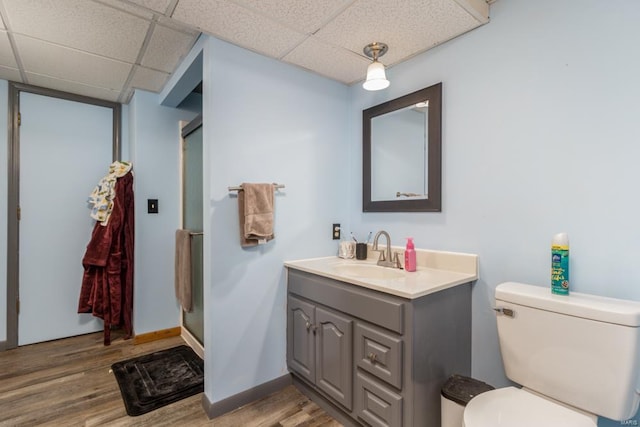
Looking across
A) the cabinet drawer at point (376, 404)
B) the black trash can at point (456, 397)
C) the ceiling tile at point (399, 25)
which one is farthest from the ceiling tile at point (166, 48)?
the black trash can at point (456, 397)

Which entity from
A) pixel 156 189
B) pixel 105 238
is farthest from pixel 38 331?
pixel 156 189

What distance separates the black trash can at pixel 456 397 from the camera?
123cm

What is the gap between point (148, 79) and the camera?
93.0 inches

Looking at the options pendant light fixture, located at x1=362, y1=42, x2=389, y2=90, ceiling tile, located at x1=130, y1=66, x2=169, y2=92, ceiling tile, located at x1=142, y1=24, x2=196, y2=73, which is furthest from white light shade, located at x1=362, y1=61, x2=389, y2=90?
ceiling tile, located at x1=130, y1=66, x2=169, y2=92

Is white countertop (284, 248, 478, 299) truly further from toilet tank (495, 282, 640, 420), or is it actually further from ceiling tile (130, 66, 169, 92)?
ceiling tile (130, 66, 169, 92)

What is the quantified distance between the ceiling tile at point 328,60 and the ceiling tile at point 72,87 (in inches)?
71.0

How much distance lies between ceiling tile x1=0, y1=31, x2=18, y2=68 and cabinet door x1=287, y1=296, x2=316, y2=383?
2310 mm

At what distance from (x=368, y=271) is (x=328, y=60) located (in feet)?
4.48

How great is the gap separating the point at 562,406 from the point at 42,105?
3.91 m

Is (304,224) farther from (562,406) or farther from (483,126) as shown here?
(562,406)

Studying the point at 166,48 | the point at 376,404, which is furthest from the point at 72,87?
the point at 376,404

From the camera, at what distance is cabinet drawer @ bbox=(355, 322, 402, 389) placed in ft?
4.20

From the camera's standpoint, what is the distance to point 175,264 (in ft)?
8.85

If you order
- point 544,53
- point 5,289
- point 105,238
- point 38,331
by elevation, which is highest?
point 544,53
